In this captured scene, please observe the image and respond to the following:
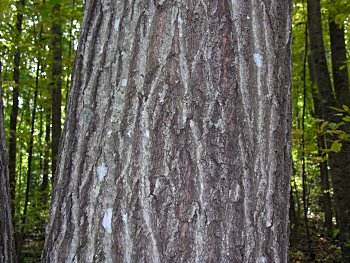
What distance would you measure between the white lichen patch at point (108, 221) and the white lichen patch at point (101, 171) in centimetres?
8

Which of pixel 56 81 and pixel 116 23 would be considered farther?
pixel 56 81

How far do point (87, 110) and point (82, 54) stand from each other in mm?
175

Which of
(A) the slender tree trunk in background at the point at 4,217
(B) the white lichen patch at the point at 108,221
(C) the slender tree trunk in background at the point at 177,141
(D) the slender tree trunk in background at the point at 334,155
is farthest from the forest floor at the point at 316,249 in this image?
(B) the white lichen patch at the point at 108,221

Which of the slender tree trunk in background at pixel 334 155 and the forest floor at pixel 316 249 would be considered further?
the forest floor at pixel 316 249

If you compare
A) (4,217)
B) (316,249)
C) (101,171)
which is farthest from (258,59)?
(316,249)

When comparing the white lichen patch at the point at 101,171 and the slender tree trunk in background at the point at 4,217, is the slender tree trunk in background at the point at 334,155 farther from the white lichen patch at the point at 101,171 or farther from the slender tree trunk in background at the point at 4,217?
the white lichen patch at the point at 101,171

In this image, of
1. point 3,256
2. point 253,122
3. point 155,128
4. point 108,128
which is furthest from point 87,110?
point 3,256

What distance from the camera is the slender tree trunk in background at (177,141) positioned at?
109cm

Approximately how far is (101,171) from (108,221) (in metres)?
0.13

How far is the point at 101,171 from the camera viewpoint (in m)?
1.13

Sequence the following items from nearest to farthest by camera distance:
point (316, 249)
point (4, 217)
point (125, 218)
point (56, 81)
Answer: point (125, 218), point (4, 217), point (56, 81), point (316, 249)

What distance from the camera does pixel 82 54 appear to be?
125 cm

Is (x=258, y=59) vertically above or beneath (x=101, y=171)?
above

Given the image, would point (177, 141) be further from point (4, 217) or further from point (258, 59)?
point (4, 217)
